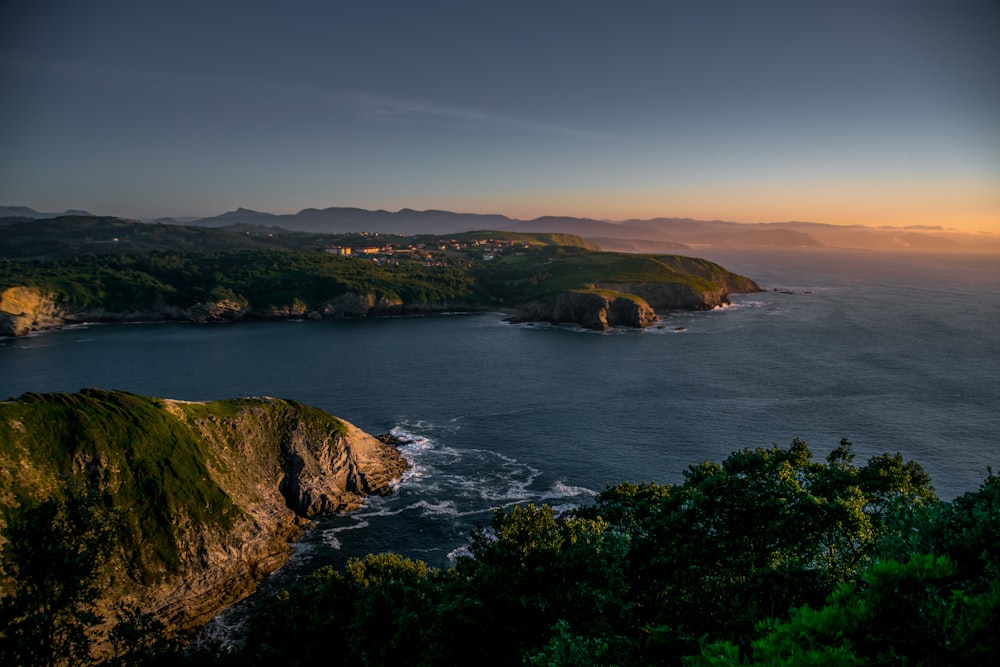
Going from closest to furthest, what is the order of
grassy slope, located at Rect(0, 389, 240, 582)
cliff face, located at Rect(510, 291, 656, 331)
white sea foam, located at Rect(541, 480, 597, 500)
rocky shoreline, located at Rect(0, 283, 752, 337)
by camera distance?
1. grassy slope, located at Rect(0, 389, 240, 582)
2. white sea foam, located at Rect(541, 480, 597, 500)
3. rocky shoreline, located at Rect(0, 283, 752, 337)
4. cliff face, located at Rect(510, 291, 656, 331)

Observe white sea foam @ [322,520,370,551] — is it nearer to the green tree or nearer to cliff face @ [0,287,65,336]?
the green tree

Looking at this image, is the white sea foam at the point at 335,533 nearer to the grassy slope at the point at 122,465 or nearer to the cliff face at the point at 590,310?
the grassy slope at the point at 122,465

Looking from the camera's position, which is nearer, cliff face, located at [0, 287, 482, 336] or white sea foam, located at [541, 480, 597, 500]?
white sea foam, located at [541, 480, 597, 500]

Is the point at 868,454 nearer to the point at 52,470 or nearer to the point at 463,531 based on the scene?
the point at 463,531

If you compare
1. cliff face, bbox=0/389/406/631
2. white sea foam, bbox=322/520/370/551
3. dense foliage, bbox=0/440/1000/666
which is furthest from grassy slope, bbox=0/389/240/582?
dense foliage, bbox=0/440/1000/666

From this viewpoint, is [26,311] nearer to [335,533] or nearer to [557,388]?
[557,388]

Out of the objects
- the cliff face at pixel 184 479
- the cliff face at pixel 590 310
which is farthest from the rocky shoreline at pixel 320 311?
the cliff face at pixel 184 479

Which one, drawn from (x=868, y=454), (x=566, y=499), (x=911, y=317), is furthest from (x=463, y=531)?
(x=911, y=317)
